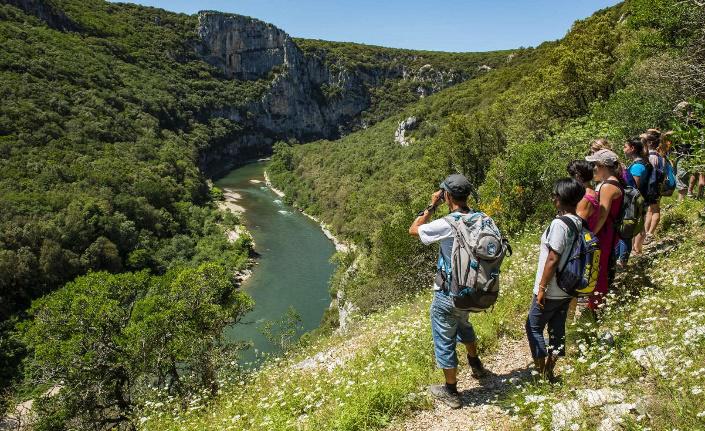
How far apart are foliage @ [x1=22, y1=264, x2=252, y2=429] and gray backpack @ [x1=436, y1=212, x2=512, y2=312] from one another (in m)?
11.0

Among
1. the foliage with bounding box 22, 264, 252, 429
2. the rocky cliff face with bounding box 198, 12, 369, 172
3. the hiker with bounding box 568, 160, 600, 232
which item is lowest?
the foliage with bounding box 22, 264, 252, 429

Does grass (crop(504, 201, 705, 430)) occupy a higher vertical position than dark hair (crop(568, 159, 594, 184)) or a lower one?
lower

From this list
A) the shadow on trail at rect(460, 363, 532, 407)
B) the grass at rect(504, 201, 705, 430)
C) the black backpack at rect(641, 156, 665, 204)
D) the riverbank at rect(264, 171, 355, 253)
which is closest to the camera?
the grass at rect(504, 201, 705, 430)

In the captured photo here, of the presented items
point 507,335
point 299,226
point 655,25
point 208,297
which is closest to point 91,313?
point 208,297

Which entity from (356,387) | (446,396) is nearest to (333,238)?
(356,387)

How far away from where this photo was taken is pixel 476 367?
4789 millimetres

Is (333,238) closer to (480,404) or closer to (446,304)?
(480,404)

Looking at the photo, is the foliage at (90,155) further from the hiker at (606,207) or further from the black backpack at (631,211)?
the black backpack at (631,211)

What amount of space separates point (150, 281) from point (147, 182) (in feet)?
123

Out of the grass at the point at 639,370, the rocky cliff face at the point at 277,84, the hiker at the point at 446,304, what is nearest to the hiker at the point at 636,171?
the grass at the point at 639,370

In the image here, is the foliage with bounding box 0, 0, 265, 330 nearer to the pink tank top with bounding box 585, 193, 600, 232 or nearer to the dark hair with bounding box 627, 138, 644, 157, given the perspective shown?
the pink tank top with bounding box 585, 193, 600, 232

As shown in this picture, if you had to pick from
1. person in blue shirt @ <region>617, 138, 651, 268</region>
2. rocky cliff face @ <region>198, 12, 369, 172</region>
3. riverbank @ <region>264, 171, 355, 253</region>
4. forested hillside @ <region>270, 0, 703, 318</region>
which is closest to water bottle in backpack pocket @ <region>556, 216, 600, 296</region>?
person in blue shirt @ <region>617, 138, 651, 268</region>

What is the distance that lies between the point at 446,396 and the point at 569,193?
231cm

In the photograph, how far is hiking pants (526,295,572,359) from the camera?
4129 mm
